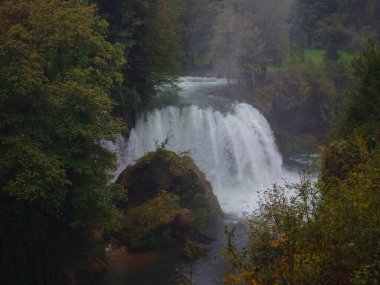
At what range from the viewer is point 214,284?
15.5m

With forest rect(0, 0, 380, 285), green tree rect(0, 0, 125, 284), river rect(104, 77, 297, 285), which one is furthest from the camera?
river rect(104, 77, 297, 285)

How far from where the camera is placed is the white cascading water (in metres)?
25.0

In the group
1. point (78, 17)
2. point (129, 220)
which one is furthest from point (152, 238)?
point (78, 17)

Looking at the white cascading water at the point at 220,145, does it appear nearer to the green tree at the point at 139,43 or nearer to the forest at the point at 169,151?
the forest at the point at 169,151

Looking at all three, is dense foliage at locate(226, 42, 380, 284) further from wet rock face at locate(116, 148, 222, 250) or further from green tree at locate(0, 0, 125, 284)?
wet rock face at locate(116, 148, 222, 250)

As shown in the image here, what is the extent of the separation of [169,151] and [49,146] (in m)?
8.80

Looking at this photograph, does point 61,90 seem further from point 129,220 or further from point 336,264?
point 336,264

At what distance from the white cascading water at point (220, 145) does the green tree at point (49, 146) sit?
8.00 meters

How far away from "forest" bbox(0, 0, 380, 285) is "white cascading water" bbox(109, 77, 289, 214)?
0.23ft

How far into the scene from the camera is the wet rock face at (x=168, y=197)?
64.7ft

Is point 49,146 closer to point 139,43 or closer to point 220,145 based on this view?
point 139,43

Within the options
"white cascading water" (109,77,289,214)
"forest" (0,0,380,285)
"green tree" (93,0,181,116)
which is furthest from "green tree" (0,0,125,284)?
"white cascading water" (109,77,289,214)

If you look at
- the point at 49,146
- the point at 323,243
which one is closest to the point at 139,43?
the point at 49,146

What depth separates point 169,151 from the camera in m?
22.1
